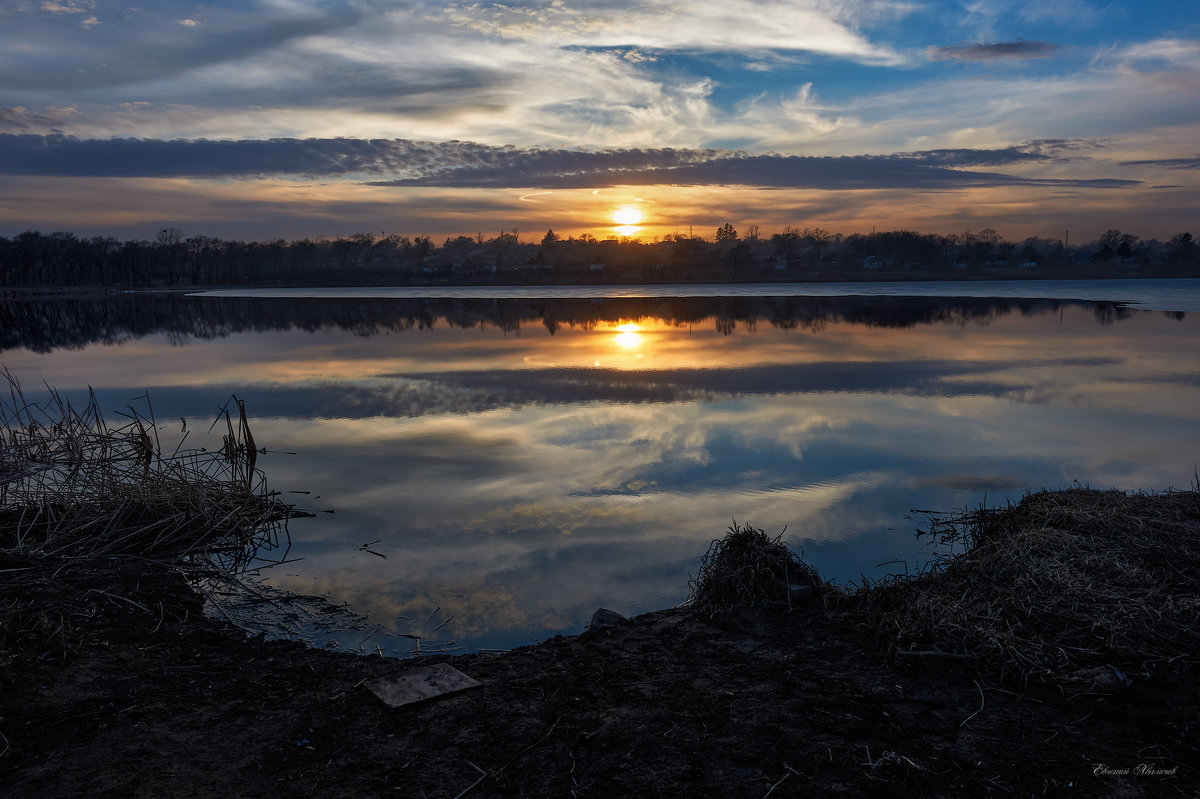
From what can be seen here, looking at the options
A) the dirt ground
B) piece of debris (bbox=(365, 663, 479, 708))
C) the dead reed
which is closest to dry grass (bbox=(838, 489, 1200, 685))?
the dirt ground

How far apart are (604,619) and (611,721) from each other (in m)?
1.74

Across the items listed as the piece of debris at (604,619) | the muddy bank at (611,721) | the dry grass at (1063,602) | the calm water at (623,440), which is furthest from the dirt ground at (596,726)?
the calm water at (623,440)

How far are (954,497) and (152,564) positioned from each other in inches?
A: 375

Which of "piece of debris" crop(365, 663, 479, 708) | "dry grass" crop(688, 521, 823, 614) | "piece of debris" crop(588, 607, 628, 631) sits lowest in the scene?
"piece of debris" crop(588, 607, 628, 631)

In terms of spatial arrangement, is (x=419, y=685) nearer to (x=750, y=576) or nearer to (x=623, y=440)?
(x=750, y=576)

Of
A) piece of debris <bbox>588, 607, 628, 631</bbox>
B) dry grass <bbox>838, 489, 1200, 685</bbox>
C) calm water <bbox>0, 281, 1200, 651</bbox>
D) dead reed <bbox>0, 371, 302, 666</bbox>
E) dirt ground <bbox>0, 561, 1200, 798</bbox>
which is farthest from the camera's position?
calm water <bbox>0, 281, 1200, 651</bbox>

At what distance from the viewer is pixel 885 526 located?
8555mm

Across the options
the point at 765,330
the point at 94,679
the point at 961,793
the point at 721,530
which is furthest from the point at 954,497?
the point at 765,330

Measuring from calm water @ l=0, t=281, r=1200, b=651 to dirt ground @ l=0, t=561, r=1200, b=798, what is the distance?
1.24 meters

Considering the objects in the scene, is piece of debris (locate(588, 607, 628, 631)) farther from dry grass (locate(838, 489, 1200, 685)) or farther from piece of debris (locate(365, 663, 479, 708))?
dry grass (locate(838, 489, 1200, 685))

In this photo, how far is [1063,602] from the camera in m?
5.10

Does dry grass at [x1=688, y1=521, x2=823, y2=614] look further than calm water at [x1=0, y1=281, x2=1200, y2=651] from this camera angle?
No

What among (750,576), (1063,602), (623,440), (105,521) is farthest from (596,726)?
(623,440)

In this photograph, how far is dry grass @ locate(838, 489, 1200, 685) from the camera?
4664 millimetres
